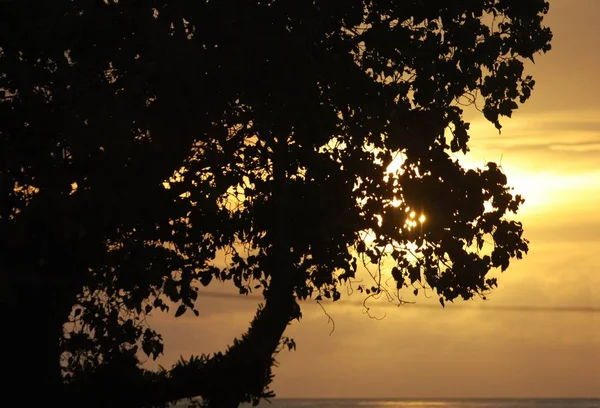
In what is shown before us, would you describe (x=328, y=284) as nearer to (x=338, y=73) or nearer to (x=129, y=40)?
(x=338, y=73)

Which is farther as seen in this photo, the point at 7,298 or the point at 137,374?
the point at 137,374

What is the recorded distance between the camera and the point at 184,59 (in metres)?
14.0

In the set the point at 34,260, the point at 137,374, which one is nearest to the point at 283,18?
the point at 34,260

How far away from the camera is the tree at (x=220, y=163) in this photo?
14.1 m

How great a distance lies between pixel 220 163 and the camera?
16.4 meters

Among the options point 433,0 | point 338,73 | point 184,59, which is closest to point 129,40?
point 184,59

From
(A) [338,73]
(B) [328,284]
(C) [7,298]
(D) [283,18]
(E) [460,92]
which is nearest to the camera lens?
(C) [7,298]

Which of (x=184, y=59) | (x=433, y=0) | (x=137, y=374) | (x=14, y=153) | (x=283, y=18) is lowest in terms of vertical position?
(x=137, y=374)

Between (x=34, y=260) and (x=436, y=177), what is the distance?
25.7 ft

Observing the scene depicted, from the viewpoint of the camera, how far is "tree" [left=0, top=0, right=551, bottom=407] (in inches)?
555

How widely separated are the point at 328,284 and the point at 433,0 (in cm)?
718

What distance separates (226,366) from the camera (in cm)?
1767

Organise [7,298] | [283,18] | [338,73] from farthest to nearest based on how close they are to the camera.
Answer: [338,73], [283,18], [7,298]

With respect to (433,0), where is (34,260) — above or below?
below
